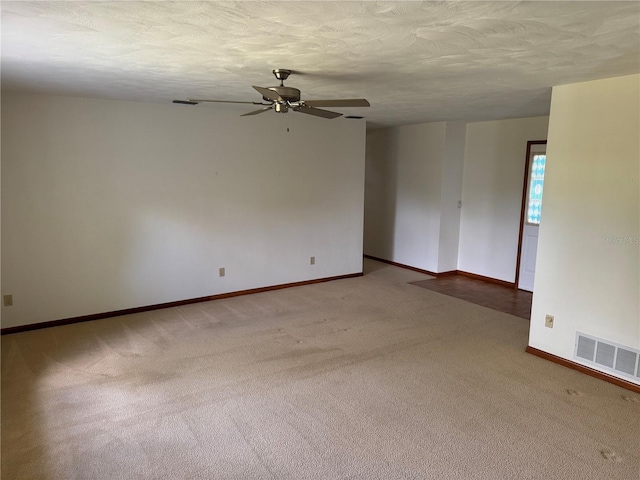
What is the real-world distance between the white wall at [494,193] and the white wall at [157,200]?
177 centimetres

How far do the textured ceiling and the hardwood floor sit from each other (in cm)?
241

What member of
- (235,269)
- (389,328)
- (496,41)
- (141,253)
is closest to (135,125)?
(141,253)

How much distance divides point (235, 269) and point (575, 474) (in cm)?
400

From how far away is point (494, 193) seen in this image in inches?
241

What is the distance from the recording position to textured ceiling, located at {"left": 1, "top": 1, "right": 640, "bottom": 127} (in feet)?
6.14

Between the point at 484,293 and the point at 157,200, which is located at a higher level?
the point at 157,200

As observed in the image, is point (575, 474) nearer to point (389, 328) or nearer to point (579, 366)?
point (579, 366)

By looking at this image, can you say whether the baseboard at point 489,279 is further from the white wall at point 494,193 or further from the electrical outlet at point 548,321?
the electrical outlet at point 548,321

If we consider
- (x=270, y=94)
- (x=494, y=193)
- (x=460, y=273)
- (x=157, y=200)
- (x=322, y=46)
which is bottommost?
(x=460, y=273)

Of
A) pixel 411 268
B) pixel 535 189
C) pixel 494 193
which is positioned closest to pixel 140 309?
pixel 411 268

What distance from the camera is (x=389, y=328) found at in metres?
4.33

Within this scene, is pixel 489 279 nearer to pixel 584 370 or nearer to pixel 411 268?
pixel 411 268

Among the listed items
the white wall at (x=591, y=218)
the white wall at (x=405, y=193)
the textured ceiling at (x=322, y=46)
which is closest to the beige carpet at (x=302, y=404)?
the white wall at (x=591, y=218)

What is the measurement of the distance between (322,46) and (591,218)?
2.45m
